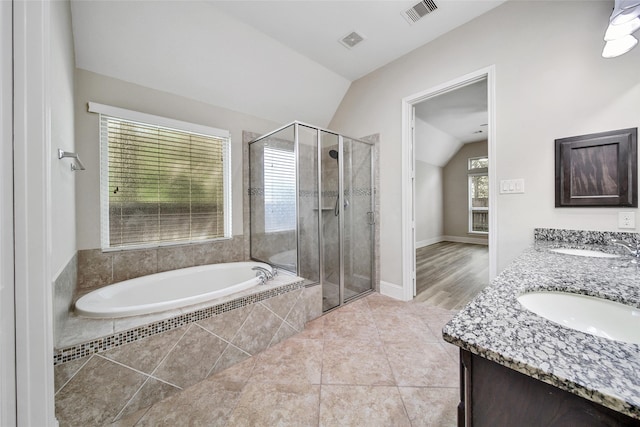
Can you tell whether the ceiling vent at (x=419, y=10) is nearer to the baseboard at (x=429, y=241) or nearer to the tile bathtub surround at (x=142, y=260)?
the tile bathtub surround at (x=142, y=260)

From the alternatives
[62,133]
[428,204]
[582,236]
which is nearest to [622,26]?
[582,236]

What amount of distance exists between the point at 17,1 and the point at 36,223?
0.69 metres

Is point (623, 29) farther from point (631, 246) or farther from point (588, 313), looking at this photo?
point (588, 313)

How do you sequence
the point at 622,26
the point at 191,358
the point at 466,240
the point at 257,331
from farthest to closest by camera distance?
the point at 466,240, the point at 257,331, the point at 191,358, the point at 622,26

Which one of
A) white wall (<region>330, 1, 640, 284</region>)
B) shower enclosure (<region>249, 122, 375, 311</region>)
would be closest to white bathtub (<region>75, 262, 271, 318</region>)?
shower enclosure (<region>249, 122, 375, 311</region>)

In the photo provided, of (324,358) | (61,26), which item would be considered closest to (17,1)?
(61,26)

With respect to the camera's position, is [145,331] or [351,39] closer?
[145,331]

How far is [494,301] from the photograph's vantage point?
2.34 ft

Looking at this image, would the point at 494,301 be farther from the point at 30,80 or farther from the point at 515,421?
the point at 30,80

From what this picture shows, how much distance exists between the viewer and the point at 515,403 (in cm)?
47

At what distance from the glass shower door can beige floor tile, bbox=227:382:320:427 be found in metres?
1.44

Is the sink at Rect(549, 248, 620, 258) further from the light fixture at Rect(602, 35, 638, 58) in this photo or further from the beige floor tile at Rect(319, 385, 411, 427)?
the beige floor tile at Rect(319, 385, 411, 427)

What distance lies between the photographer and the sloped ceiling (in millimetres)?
1778

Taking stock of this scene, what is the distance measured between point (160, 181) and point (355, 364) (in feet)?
7.53
